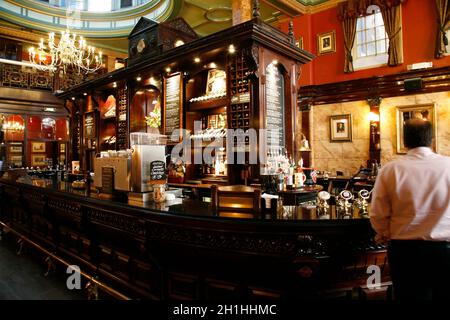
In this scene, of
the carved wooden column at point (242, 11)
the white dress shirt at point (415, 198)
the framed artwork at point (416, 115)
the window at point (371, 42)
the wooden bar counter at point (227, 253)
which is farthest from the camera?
the window at point (371, 42)

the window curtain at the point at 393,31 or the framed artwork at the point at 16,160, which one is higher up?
the window curtain at the point at 393,31

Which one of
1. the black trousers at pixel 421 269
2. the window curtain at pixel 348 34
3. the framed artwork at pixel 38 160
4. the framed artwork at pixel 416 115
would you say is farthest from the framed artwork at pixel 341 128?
the framed artwork at pixel 38 160

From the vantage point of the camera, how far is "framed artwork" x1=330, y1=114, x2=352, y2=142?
29.5 feet

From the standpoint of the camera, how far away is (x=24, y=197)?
16.4 ft

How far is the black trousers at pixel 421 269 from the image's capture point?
1704mm

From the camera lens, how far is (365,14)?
28.7 ft

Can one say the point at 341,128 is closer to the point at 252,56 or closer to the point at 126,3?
the point at 252,56

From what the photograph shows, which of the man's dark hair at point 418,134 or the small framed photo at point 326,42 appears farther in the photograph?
the small framed photo at point 326,42

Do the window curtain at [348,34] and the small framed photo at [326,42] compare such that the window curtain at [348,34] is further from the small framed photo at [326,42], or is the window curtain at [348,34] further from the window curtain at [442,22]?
the window curtain at [442,22]

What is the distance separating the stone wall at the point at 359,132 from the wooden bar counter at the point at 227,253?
698cm

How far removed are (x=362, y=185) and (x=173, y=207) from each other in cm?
545

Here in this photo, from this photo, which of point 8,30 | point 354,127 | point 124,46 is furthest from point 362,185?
point 8,30

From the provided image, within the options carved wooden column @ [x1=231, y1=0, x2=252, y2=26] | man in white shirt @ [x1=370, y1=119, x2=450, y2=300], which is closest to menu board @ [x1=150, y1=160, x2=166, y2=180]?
man in white shirt @ [x1=370, y1=119, x2=450, y2=300]
